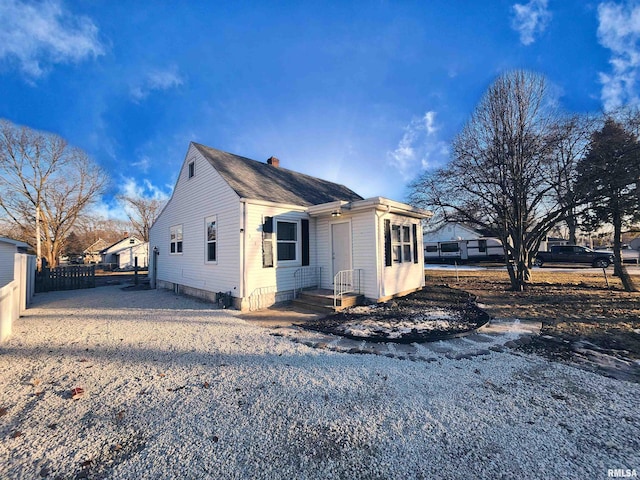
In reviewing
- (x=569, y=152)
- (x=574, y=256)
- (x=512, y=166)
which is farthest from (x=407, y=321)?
(x=574, y=256)

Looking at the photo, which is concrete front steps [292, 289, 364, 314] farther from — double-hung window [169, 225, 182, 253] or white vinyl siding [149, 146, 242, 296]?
double-hung window [169, 225, 182, 253]

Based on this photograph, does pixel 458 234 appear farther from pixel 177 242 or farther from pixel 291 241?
pixel 177 242

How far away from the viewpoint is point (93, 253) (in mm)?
40156

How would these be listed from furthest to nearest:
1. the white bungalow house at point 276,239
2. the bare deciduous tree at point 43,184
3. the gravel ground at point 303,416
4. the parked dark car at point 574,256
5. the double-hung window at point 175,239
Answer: the bare deciduous tree at point 43,184
the parked dark car at point 574,256
the double-hung window at point 175,239
the white bungalow house at point 276,239
the gravel ground at point 303,416

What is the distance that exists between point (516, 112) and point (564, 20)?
124 inches

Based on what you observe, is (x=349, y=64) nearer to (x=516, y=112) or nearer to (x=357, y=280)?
(x=516, y=112)

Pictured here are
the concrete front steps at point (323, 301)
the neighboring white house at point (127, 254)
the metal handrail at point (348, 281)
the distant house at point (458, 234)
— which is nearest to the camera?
the concrete front steps at point (323, 301)

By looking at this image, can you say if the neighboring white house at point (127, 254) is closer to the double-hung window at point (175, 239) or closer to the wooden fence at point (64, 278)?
the wooden fence at point (64, 278)

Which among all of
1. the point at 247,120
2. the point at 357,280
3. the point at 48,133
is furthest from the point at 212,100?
the point at 48,133

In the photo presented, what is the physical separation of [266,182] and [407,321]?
23.1ft

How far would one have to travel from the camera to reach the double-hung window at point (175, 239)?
38.0ft

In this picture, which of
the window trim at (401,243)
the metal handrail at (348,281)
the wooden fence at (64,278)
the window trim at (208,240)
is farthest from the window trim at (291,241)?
the wooden fence at (64,278)

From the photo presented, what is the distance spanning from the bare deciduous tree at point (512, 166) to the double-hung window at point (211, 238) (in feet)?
32.4

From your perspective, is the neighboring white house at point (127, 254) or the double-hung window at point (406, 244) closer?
the double-hung window at point (406, 244)
